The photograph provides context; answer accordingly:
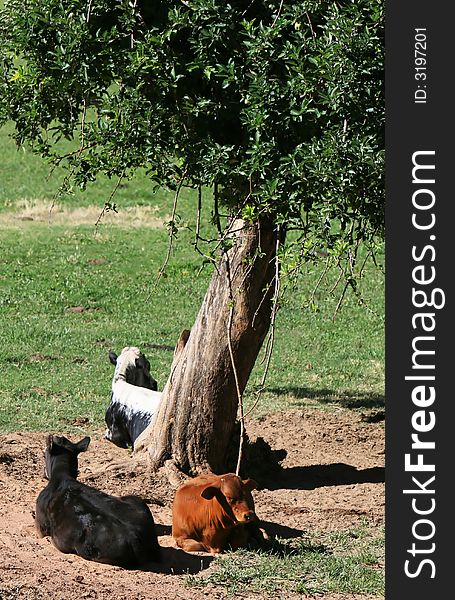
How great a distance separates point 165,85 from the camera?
22.7 feet

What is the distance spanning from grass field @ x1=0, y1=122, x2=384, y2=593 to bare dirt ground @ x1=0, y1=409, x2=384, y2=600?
1.08ft

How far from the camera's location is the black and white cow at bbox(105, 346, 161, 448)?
32.2 feet

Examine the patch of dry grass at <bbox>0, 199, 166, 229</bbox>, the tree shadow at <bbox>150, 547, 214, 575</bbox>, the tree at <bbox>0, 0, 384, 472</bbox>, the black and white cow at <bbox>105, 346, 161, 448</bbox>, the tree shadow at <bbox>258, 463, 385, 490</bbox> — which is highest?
the patch of dry grass at <bbox>0, 199, 166, 229</bbox>

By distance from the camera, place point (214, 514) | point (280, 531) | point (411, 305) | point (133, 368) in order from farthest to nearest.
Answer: point (133, 368) < point (280, 531) < point (214, 514) < point (411, 305)

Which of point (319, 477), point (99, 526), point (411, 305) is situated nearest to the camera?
point (411, 305)

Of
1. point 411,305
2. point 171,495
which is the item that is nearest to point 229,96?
point 411,305

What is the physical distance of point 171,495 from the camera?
8.55 m

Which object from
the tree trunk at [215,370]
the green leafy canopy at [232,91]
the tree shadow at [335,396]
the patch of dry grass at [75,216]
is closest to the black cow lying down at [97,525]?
the tree trunk at [215,370]

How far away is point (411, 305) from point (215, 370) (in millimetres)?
3203

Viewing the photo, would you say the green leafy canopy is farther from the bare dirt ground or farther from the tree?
the bare dirt ground

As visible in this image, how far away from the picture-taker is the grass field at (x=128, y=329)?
752 cm

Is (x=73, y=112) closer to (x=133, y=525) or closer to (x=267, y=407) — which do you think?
(x=133, y=525)

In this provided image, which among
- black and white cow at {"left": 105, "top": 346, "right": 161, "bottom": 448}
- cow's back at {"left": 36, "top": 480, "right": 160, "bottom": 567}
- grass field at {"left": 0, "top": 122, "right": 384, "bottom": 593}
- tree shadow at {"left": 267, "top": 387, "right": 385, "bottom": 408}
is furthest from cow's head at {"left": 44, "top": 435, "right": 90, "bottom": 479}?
tree shadow at {"left": 267, "top": 387, "right": 385, "bottom": 408}

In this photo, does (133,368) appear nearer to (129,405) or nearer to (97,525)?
(129,405)
